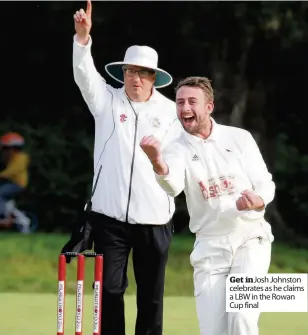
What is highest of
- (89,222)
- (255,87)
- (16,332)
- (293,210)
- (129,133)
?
(255,87)

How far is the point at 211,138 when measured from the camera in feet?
15.6

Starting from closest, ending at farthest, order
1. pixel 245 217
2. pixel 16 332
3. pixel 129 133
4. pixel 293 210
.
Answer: pixel 245 217
pixel 129 133
pixel 16 332
pixel 293 210

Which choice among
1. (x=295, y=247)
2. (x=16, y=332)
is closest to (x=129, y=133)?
(x=16, y=332)

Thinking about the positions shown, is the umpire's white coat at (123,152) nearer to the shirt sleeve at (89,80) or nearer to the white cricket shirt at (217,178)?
the shirt sleeve at (89,80)

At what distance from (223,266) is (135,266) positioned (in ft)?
3.69

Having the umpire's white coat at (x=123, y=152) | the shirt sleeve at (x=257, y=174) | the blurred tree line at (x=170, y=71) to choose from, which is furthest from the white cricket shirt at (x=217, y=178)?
the blurred tree line at (x=170, y=71)

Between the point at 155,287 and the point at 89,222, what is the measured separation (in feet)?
1.55

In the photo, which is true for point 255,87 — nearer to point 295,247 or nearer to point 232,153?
point 295,247

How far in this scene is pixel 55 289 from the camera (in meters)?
9.12

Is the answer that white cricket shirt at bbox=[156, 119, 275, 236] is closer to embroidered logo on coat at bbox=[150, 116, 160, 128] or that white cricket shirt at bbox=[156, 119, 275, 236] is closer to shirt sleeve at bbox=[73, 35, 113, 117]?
embroidered logo on coat at bbox=[150, 116, 160, 128]

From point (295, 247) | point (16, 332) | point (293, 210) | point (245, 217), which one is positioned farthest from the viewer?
point (293, 210)

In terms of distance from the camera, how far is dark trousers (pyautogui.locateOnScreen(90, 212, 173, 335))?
5609mm

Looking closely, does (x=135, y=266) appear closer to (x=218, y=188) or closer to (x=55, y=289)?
(x=218, y=188)

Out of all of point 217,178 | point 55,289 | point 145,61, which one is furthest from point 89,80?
point 55,289
